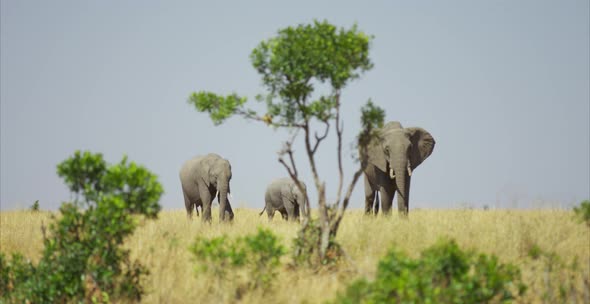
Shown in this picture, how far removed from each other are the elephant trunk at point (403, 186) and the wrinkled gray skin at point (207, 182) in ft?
21.4

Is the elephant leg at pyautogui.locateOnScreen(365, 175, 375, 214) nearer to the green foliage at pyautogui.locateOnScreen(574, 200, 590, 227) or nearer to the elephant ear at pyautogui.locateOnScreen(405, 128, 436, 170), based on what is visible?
the elephant ear at pyautogui.locateOnScreen(405, 128, 436, 170)

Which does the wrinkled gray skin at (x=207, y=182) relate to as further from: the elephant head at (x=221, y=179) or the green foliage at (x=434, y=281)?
the green foliage at (x=434, y=281)

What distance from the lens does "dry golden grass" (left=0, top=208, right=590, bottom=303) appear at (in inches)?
381

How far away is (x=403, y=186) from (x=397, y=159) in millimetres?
875

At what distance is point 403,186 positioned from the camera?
62.3 ft

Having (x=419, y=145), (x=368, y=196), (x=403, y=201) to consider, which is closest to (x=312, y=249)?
(x=403, y=201)

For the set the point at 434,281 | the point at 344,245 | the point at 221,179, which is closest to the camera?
the point at 434,281

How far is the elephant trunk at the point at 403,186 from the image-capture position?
18672 mm

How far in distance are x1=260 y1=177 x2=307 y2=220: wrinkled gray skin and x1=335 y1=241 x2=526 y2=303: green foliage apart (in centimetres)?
1690

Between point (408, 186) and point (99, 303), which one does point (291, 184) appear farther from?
point (99, 303)

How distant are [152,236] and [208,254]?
4.27 metres

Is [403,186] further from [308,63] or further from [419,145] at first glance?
[308,63]

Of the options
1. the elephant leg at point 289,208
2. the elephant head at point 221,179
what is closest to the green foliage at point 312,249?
the elephant head at point 221,179

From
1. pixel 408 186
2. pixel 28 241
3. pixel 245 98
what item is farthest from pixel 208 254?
pixel 408 186
